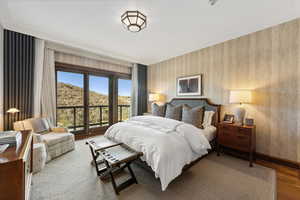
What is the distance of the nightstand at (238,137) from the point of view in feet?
7.48

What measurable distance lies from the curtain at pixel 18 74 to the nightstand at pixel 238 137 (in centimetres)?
440

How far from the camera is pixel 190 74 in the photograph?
379cm

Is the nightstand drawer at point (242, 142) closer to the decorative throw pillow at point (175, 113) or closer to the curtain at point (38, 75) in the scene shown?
the decorative throw pillow at point (175, 113)

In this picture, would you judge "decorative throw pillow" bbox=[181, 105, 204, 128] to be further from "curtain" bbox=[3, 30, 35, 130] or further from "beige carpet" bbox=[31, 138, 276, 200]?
"curtain" bbox=[3, 30, 35, 130]

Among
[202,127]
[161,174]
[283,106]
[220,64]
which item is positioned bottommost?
[161,174]

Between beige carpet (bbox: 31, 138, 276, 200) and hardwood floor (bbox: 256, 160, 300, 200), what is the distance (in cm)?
7

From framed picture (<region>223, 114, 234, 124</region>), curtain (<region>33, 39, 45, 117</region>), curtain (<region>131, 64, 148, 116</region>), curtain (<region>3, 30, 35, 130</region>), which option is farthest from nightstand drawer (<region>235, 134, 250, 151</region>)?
curtain (<region>3, 30, 35, 130</region>)

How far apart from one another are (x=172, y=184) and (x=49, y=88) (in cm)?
359

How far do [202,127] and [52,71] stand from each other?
405 cm

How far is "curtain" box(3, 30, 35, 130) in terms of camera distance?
8.54ft

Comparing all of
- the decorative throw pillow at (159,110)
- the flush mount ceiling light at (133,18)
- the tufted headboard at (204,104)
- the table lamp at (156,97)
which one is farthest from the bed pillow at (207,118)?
the flush mount ceiling light at (133,18)

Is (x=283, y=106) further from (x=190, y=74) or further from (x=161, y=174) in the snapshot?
(x=161, y=174)

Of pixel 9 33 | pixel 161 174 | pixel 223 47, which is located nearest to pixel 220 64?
pixel 223 47

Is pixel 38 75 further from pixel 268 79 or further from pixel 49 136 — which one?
pixel 268 79
